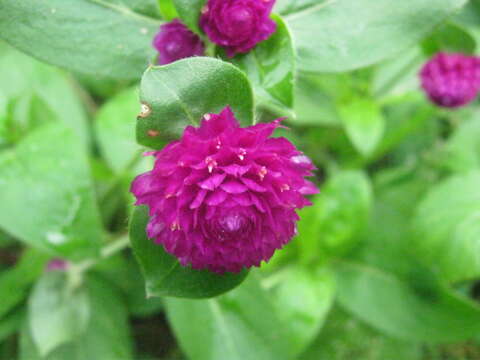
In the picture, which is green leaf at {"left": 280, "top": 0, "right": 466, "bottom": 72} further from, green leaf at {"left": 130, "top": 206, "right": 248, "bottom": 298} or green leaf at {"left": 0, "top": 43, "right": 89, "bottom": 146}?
green leaf at {"left": 0, "top": 43, "right": 89, "bottom": 146}

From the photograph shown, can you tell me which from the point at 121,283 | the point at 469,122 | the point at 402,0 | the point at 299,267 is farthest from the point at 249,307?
the point at 469,122

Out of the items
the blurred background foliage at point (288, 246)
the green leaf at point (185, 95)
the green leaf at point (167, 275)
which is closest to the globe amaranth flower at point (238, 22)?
the green leaf at point (185, 95)

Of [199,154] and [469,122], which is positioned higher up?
[199,154]

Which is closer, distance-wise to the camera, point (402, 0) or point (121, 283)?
point (402, 0)

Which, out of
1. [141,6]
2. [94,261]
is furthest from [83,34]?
[94,261]

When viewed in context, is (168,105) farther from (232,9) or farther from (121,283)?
(121,283)
